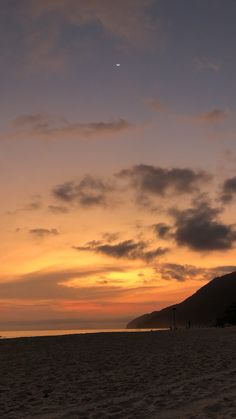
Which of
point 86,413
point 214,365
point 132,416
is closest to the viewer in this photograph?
point 132,416

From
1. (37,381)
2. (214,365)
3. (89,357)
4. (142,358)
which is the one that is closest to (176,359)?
(142,358)

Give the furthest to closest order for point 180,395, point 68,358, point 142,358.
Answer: point 68,358, point 142,358, point 180,395

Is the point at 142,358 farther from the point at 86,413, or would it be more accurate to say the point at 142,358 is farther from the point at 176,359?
the point at 86,413

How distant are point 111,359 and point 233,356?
6.97 metres

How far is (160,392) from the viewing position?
1441cm

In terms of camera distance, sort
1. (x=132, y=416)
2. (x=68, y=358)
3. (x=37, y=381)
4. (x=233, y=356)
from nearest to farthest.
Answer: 1. (x=132, y=416)
2. (x=37, y=381)
3. (x=233, y=356)
4. (x=68, y=358)

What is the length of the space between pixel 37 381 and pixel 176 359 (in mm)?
8433

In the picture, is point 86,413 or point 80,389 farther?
point 80,389

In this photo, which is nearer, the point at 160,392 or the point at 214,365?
the point at 160,392

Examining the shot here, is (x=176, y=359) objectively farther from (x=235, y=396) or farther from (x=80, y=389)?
(x=235, y=396)

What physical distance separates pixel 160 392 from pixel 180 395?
0.96 m

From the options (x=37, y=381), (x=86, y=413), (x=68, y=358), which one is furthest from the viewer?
(x=68, y=358)

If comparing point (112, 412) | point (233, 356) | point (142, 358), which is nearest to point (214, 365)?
point (233, 356)

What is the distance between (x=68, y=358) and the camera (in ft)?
94.3
